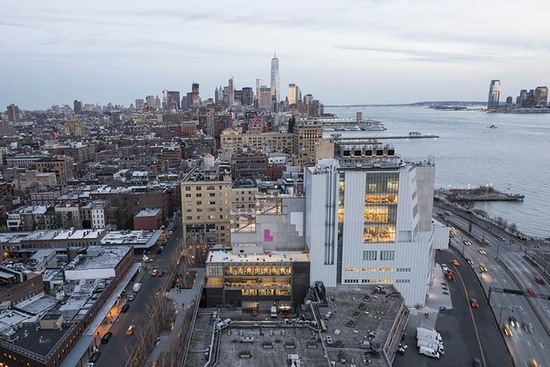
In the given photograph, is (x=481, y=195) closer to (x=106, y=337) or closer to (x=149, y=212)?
(x=149, y=212)

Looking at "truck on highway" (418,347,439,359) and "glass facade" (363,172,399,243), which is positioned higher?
"glass facade" (363,172,399,243)

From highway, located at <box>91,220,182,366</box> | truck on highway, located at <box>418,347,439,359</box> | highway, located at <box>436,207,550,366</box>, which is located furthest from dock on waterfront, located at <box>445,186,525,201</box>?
truck on highway, located at <box>418,347,439,359</box>

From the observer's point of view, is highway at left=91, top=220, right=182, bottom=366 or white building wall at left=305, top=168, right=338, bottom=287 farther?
white building wall at left=305, top=168, right=338, bottom=287

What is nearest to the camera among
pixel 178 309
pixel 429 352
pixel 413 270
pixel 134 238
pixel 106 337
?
pixel 429 352

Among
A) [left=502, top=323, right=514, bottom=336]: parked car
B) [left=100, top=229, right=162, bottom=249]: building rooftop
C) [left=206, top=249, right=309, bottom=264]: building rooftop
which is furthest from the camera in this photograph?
[left=100, top=229, right=162, bottom=249]: building rooftop

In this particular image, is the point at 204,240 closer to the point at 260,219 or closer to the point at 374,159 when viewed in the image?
the point at 260,219

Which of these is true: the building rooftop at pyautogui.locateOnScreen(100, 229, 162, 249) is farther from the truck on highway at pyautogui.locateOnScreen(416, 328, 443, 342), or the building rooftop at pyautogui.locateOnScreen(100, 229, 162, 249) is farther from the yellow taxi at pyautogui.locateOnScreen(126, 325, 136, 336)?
the truck on highway at pyautogui.locateOnScreen(416, 328, 443, 342)

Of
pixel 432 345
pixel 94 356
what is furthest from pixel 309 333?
pixel 94 356
